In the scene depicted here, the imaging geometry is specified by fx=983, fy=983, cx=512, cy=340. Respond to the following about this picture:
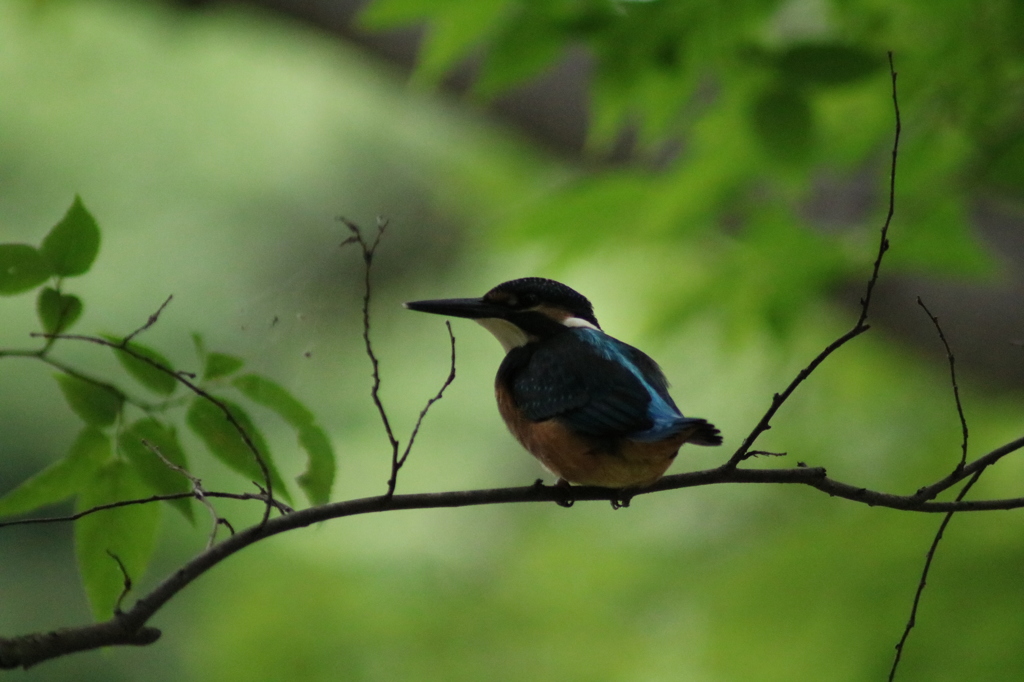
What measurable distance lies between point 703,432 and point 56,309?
83cm

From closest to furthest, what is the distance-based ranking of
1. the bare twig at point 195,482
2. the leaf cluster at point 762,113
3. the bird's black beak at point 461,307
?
the bare twig at point 195,482
the bird's black beak at point 461,307
the leaf cluster at point 762,113

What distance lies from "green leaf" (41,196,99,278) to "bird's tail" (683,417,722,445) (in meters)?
0.76

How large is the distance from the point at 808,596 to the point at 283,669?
71.9 inches

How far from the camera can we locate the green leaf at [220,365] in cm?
129

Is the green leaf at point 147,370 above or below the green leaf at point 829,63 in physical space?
below

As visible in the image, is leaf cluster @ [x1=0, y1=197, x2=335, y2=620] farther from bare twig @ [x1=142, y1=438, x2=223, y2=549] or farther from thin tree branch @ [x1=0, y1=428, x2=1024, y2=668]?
thin tree branch @ [x1=0, y1=428, x2=1024, y2=668]

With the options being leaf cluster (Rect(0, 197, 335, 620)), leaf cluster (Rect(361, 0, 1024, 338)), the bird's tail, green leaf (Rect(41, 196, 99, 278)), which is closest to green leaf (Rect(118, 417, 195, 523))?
leaf cluster (Rect(0, 197, 335, 620))

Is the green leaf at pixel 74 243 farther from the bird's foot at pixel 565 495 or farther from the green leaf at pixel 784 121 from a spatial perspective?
the green leaf at pixel 784 121

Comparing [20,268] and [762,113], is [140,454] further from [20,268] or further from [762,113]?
[762,113]

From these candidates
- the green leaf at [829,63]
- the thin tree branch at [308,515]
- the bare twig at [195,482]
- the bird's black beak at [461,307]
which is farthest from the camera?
the green leaf at [829,63]

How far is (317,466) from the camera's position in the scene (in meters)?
1.27

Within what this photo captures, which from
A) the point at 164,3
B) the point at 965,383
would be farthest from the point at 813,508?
the point at 164,3

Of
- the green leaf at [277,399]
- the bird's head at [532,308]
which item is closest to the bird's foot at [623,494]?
the bird's head at [532,308]

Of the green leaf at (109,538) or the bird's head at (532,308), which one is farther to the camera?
the bird's head at (532,308)
